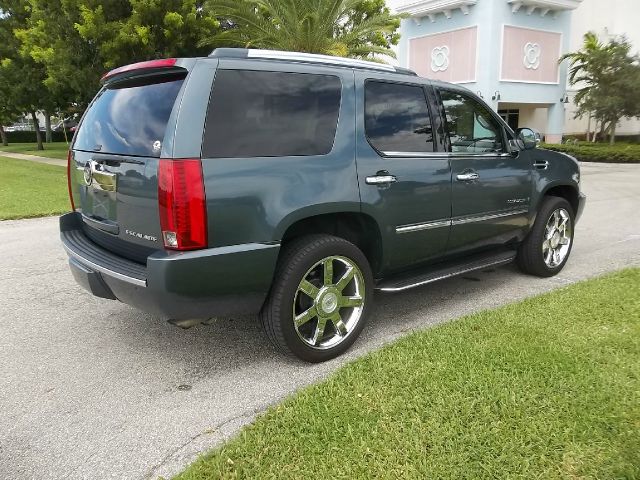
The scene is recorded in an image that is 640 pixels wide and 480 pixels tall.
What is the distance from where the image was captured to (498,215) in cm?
472

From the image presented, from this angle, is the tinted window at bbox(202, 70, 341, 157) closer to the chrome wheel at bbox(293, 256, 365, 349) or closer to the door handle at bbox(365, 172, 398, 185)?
the door handle at bbox(365, 172, 398, 185)

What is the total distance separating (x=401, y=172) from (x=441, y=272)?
0.96 m

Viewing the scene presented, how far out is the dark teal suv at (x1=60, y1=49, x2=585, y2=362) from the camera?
3.00 meters

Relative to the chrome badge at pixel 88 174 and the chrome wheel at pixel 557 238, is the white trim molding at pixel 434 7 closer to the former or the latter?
the chrome wheel at pixel 557 238

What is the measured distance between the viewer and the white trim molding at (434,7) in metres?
26.7

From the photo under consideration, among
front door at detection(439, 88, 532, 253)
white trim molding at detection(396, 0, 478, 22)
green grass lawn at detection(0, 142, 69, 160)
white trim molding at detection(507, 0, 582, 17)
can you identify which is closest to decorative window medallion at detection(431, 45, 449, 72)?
white trim molding at detection(396, 0, 478, 22)

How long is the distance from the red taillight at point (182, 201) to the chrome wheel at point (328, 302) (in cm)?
79

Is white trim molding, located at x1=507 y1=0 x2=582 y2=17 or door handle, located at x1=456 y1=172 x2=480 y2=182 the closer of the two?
door handle, located at x1=456 y1=172 x2=480 y2=182

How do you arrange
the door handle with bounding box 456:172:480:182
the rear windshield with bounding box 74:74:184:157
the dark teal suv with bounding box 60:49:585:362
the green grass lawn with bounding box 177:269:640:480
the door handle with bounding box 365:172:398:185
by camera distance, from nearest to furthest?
the green grass lawn with bounding box 177:269:640:480, the dark teal suv with bounding box 60:49:585:362, the rear windshield with bounding box 74:74:184:157, the door handle with bounding box 365:172:398:185, the door handle with bounding box 456:172:480:182

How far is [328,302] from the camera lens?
142 inches

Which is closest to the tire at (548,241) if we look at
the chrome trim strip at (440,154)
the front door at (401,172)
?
the chrome trim strip at (440,154)

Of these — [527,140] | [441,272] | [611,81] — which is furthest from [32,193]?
[611,81]

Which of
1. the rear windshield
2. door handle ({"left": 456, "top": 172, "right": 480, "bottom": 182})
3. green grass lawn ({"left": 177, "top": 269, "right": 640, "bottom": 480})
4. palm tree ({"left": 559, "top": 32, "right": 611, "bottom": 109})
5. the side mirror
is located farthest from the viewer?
palm tree ({"left": 559, "top": 32, "right": 611, "bottom": 109})

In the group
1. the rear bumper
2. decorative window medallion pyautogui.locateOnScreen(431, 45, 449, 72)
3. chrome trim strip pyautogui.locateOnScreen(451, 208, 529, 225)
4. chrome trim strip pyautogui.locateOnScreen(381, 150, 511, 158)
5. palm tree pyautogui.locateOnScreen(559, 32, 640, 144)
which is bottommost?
the rear bumper
